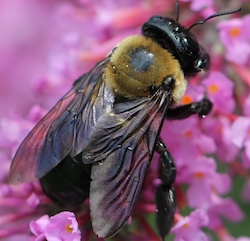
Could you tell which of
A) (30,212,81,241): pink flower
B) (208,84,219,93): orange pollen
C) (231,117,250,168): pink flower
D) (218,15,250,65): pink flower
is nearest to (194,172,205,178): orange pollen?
(231,117,250,168): pink flower

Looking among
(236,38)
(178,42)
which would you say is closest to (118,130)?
(178,42)

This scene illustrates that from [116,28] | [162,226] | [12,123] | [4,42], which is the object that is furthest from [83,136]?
[4,42]

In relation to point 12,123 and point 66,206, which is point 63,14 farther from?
point 66,206

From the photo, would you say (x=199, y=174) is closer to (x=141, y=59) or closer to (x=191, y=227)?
(x=191, y=227)

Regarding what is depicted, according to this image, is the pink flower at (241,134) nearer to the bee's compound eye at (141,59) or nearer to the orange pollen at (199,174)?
the orange pollen at (199,174)

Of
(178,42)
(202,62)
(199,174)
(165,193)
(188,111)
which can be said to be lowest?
(199,174)

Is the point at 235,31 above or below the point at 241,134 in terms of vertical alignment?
above

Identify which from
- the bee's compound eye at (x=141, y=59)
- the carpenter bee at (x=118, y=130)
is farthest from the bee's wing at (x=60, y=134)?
the bee's compound eye at (x=141, y=59)
